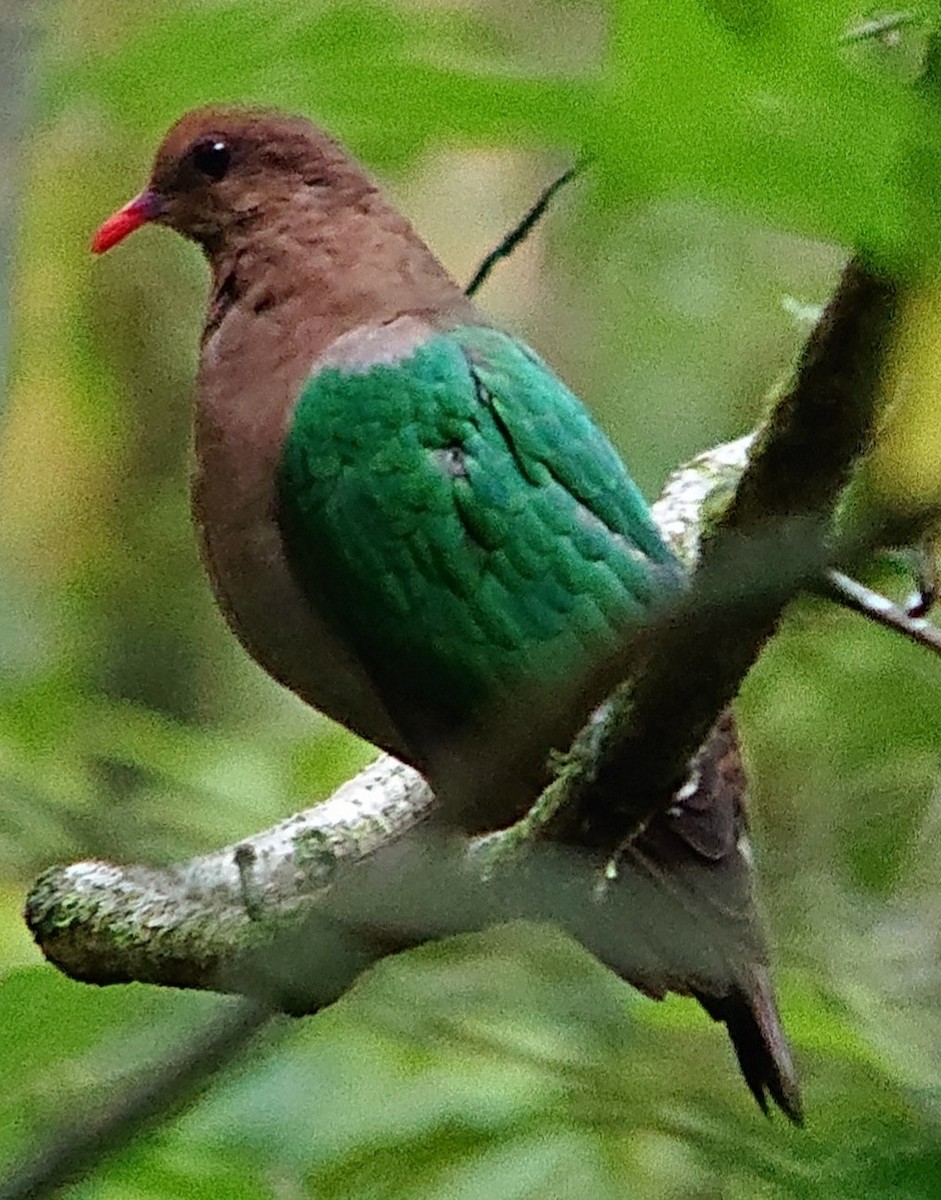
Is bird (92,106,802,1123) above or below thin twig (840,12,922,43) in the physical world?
below

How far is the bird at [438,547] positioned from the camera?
156 centimetres

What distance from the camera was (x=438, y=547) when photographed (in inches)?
64.5

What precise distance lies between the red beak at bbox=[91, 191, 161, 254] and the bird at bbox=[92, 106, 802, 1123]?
0.25 metres

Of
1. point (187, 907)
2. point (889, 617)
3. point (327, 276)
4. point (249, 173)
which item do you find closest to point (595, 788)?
point (889, 617)

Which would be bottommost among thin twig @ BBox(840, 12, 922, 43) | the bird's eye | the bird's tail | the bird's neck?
the bird's tail

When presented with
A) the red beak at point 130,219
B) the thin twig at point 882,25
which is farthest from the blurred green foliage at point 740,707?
the red beak at point 130,219

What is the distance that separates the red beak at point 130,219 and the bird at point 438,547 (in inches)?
9.8

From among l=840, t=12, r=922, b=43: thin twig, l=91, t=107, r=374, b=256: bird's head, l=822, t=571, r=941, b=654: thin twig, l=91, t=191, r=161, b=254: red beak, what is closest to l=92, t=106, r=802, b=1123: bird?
l=91, t=107, r=374, b=256: bird's head

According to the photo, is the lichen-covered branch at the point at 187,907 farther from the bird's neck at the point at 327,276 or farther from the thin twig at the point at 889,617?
the thin twig at the point at 889,617

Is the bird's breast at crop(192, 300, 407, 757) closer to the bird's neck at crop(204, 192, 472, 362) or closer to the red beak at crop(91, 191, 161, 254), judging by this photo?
the bird's neck at crop(204, 192, 472, 362)

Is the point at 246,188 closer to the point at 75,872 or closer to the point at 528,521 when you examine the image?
the point at 528,521

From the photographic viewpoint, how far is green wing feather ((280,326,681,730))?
1618mm

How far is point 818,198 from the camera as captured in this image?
376 millimetres

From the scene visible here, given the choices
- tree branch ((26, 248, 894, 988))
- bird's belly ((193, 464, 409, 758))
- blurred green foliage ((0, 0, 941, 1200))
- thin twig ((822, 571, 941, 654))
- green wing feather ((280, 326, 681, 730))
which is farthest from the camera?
bird's belly ((193, 464, 409, 758))
